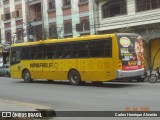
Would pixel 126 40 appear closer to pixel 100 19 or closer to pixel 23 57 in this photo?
pixel 23 57

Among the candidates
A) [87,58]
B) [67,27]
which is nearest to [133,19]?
[67,27]

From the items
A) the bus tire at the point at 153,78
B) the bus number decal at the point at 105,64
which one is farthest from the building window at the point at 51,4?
the bus number decal at the point at 105,64

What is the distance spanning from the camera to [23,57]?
2575 centimetres

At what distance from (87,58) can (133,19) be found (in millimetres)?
13835

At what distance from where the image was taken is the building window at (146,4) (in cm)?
3173

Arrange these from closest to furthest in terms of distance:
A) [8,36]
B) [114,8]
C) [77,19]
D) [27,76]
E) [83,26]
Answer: [27,76] < [114,8] < [83,26] < [77,19] < [8,36]

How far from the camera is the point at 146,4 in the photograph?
107 feet

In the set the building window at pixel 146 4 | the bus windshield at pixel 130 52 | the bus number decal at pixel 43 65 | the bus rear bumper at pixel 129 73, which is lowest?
the bus rear bumper at pixel 129 73

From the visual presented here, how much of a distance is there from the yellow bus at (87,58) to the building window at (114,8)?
12.2 meters

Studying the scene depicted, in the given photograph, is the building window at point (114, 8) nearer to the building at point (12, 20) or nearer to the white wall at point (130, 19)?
the white wall at point (130, 19)

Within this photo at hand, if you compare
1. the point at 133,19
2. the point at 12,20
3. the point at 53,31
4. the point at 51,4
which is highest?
the point at 51,4

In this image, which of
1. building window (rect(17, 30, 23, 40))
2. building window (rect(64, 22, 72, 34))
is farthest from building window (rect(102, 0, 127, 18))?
building window (rect(17, 30, 23, 40))

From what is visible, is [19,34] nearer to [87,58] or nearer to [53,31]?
[53,31]

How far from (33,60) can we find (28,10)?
21.8m
